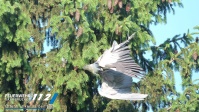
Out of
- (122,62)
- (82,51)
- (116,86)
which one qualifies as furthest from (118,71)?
(82,51)

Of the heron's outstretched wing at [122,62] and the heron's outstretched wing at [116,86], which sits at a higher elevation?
the heron's outstretched wing at [122,62]

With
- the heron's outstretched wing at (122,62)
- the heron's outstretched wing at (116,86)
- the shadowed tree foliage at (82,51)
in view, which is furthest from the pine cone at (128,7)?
the heron's outstretched wing at (122,62)

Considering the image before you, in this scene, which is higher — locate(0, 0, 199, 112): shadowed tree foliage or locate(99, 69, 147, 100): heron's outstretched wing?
locate(0, 0, 199, 112): shadowed tree foliage

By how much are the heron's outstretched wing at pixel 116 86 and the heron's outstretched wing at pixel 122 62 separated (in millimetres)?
336

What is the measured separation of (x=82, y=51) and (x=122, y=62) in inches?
153

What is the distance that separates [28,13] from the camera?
57.4ft

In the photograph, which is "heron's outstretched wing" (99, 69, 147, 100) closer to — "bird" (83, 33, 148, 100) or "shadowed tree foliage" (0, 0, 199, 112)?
"bird" (83, 33, 148, 100)

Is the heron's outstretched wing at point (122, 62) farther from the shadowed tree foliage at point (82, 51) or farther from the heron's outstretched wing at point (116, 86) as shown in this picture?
the shadowed tree foliage at point (82, 51)

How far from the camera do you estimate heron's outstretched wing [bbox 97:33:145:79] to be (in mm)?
12805

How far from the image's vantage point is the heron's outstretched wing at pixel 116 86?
43.5 feet

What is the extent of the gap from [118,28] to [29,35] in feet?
7.41

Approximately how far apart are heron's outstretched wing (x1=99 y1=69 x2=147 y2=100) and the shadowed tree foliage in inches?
101

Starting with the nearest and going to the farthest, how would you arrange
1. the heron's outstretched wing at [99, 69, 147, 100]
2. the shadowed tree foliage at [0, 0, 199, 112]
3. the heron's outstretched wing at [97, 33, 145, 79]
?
the heron's outstretched wing at [97, 33, 145, 79]
the heron's outstretched wing at [99, 69, 147, 100]
the shadowed tree foliage at [0, 0, 199, 112]

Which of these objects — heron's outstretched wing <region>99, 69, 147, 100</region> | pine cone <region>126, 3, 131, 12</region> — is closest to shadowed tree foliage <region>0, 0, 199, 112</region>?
pine cone <region>126, 3, 131, 12</region>
